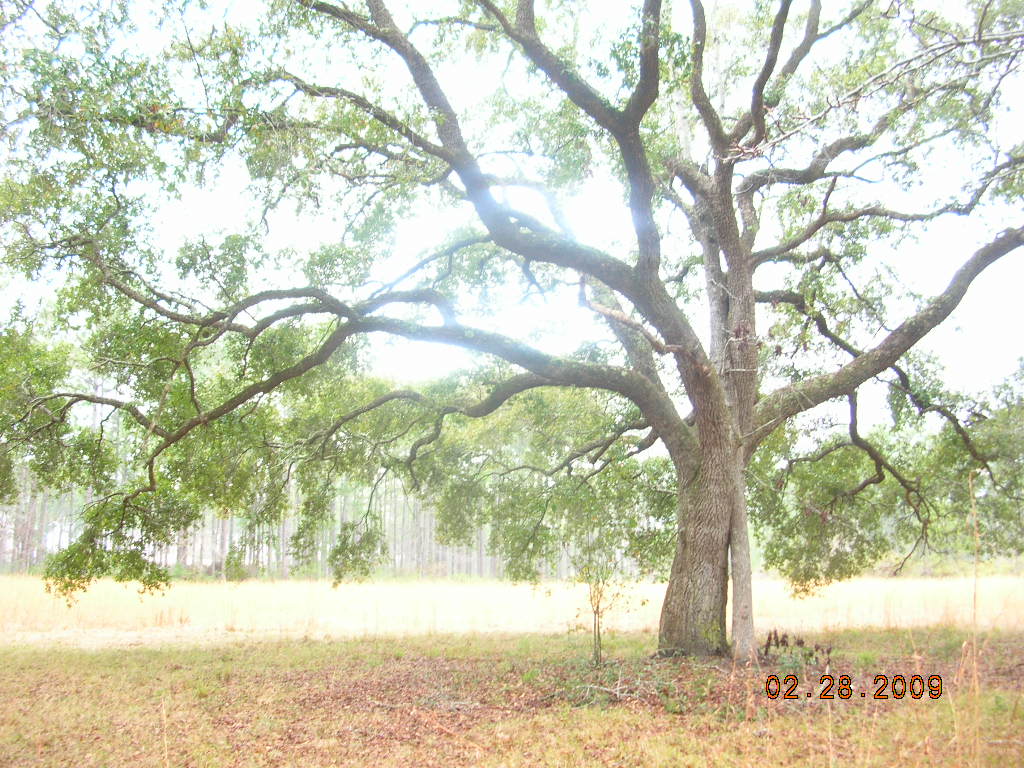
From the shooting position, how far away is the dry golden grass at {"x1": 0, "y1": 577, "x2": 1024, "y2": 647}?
14.6 metres

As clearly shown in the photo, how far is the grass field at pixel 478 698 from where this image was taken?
505 centimetres

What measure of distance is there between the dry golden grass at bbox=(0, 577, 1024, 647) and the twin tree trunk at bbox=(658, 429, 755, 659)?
2339mm

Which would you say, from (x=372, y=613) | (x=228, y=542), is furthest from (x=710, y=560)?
(x=228, y=542)

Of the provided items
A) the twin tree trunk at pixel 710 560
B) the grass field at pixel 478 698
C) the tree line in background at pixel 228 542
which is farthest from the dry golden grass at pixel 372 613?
the tree line in background at pixel 228 542

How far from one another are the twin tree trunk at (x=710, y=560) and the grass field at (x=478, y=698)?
0.48 metres

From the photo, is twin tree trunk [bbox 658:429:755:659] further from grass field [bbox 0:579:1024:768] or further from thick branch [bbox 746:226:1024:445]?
thick branch [bbox 746:226:1024:445]

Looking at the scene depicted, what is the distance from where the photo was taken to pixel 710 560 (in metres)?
9.02

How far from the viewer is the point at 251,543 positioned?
10.7m

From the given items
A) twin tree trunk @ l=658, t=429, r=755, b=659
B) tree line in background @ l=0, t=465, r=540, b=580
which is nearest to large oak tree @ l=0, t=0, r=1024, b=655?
twin tree trunk @ l=658, t=429, r=755, b=659
